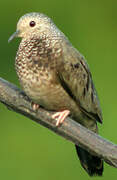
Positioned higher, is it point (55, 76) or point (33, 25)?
point (33, 25)

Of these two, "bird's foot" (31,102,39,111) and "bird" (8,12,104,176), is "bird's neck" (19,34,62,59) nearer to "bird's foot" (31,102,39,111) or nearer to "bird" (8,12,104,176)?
"bird" (8,12,104,176)

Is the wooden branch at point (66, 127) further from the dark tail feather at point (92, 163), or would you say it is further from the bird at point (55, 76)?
the dark tail feather at point (92, 163)

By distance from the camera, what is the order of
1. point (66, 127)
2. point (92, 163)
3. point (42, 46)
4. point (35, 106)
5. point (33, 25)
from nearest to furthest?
point (66, 127) < point (35, 106) < point (42, 46) < point (33, 25) < point (92, 163)

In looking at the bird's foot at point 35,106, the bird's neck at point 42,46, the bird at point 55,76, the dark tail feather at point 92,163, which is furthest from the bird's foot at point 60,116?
the dark tail feather at point 92,163

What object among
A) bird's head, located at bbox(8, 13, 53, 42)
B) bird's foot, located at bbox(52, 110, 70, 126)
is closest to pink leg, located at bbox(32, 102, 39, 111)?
bird's foot, located at bbox(52, 110, 70, 126)

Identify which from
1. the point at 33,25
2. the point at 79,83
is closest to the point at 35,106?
the point at 79,83

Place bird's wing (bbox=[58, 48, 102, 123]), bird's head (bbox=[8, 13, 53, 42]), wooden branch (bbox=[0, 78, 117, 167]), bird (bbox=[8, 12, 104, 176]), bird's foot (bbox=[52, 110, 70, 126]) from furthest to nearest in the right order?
bird's head (bbox=[8, 13, 53, 42]) → bird's wing (bbox=[58, 48, 102, 123]) → bird (bbox=[8, 12, 104, 176]) → bird's foot (bbox=[52, 110, 70, 126]) → wooden branch (bbox=[0, 78, 117, 167])

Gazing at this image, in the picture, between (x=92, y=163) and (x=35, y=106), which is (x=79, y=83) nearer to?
(x=35, y=106)
